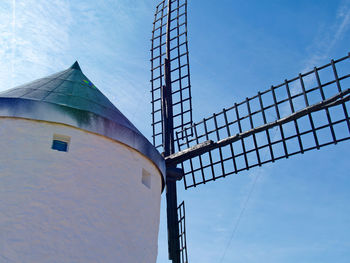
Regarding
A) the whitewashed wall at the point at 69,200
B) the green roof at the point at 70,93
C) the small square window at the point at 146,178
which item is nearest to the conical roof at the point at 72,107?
the green roof at the point at 70,93

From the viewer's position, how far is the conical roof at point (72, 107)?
6191 millimetres

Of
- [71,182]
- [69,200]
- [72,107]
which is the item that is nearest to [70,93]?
[72,107]

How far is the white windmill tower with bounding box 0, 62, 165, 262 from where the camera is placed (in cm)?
552

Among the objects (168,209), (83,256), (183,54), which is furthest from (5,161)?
(183,54)

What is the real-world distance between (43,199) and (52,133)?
0.94 meters

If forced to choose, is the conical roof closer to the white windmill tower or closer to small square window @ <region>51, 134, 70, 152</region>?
the white windmill tower

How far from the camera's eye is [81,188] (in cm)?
601

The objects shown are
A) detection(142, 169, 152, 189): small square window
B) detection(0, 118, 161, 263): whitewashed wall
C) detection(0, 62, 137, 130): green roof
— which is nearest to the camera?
detection(0, 118, 161, 263): whitewashed wall

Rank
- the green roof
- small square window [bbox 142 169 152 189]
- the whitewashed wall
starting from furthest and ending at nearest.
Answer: small square window [bbox 142 169 152 189]
the green roof
the whitewashed wall

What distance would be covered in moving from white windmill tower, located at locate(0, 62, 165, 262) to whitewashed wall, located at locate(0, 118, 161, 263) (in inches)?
0.5

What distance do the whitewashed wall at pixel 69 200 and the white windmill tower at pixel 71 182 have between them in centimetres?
1

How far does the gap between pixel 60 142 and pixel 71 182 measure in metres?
0.62

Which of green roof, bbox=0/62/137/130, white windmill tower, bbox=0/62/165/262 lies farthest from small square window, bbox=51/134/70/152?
green roof, bbox=0/62/137/130

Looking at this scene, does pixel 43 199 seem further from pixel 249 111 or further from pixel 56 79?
pixel 249 111
